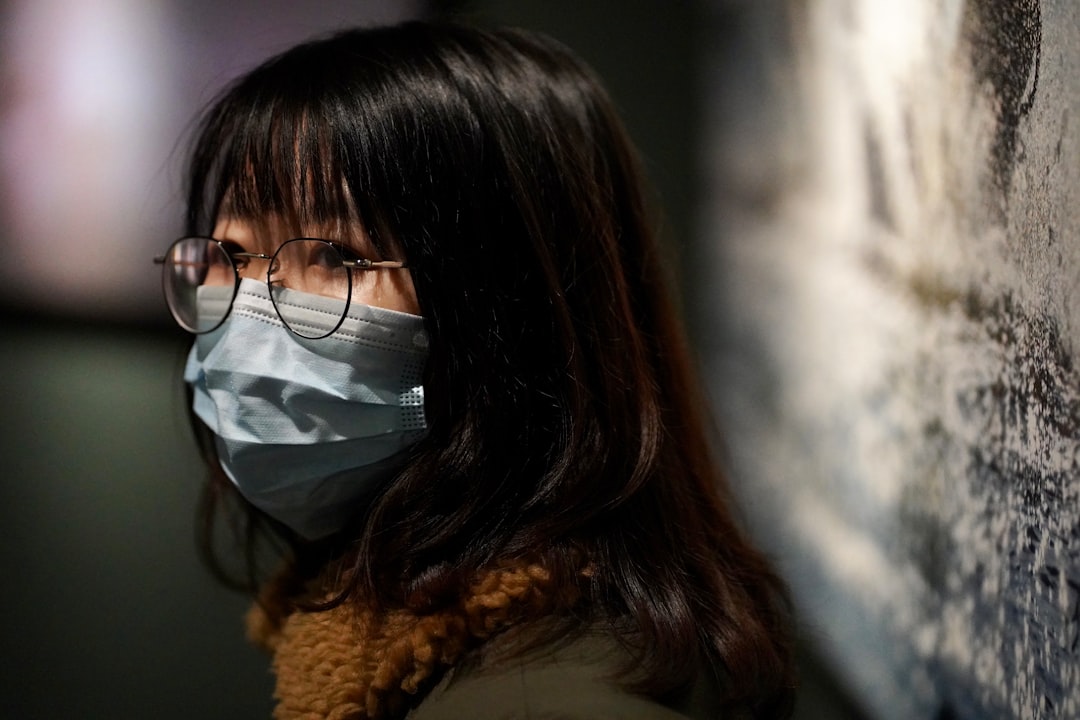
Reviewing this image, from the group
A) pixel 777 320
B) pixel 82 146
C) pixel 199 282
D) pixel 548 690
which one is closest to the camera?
pixel 548 690

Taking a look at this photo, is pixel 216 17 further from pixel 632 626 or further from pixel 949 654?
pixel 949 654

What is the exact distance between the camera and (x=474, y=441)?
96 cm

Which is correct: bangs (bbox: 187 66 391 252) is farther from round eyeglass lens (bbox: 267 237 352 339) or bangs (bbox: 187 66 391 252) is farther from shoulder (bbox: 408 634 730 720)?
shoulder (bbox: 408 634 730 720)

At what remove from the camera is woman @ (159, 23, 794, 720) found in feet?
2.96

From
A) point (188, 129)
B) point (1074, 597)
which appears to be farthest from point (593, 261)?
point (188, 129)

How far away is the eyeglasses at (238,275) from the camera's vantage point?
98 centimetres

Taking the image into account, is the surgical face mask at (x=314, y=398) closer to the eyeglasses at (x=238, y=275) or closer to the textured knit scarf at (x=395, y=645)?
the eyeglasses at (x=238, y=275)

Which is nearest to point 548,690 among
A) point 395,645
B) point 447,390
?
point 395,645

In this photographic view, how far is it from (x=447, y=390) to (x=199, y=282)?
0.37m

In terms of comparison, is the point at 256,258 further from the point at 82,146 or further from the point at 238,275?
the point at 82,146

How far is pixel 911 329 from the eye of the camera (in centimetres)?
101

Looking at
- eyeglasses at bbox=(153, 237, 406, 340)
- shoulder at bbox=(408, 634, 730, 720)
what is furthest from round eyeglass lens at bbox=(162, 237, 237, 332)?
shoulder at bbox=(408, 634, 730, 720)

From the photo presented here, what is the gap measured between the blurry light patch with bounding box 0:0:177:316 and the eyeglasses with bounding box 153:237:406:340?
0.67 ft

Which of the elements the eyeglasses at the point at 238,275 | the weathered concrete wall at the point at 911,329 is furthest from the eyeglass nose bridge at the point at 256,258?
the weathered concrete wall at the point at 911,329
